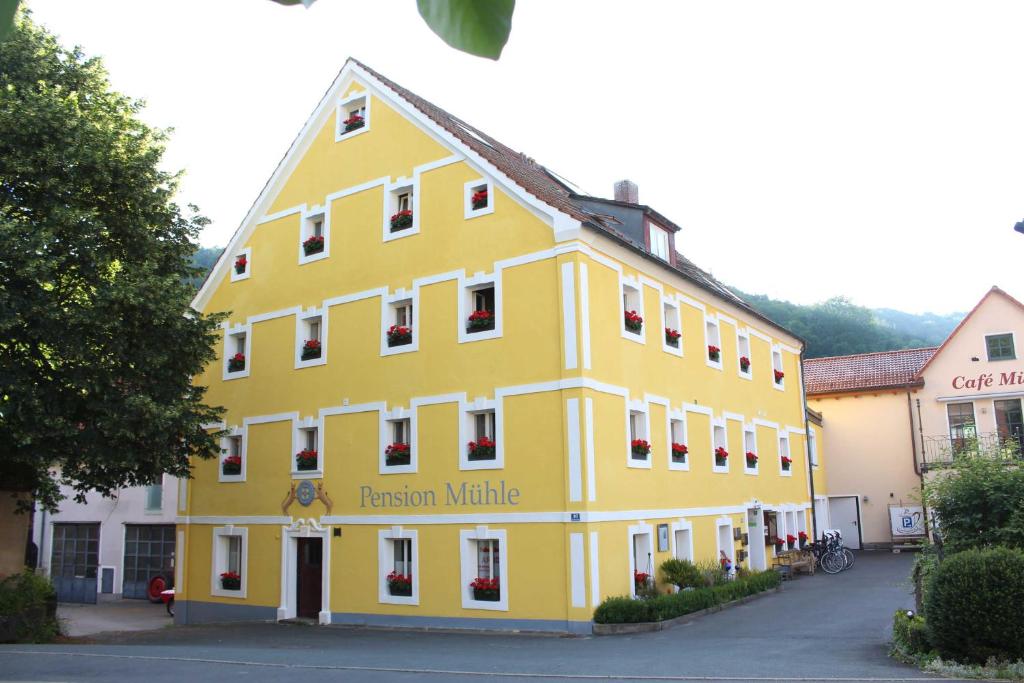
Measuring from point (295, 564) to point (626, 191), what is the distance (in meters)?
15.7

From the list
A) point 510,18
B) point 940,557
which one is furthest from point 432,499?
point 510,18

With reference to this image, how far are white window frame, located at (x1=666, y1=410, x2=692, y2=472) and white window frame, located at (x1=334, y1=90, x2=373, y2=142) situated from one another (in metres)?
11.2

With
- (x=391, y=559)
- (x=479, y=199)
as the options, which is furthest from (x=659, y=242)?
(x=391, y=559)

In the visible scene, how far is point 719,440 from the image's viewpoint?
27438 mm

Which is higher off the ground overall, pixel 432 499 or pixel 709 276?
pixel 709 276

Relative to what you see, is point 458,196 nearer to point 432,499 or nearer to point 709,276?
point 432,499

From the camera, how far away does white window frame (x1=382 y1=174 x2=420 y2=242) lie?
23.4m

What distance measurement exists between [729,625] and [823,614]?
268 centimetres

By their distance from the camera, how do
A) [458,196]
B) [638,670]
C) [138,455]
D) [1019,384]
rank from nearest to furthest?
1. [638,670]
2. [138,455]
3. [458,196]
4. [1019,384]

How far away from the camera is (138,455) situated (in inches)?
817

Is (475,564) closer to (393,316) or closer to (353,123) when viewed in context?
(393,316)

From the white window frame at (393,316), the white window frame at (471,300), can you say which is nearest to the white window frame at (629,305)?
the white window frame at (471,300)

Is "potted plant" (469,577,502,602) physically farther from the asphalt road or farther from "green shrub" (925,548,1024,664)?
"green shrub" (925,548,1024,664)

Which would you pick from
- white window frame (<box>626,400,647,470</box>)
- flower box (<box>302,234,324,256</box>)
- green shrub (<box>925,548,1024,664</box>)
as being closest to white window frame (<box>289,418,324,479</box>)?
flower box (<box>302,234,324,256</box>)
